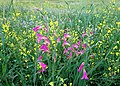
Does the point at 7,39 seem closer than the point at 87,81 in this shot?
No

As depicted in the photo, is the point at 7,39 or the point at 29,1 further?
the point at 29,1

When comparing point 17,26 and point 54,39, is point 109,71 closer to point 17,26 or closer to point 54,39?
point 54,39

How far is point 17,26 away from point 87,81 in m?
1.35

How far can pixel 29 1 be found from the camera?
1243 centimetres

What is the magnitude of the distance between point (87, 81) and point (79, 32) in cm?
107

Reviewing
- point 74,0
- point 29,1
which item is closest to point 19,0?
point 29,1

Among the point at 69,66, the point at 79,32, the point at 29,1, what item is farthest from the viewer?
the point at 29,1

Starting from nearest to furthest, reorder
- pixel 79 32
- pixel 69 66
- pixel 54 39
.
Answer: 1. pixel 69 66
2. pixel 54 39
3. pixel 79 32

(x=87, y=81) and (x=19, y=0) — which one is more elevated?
(x=19, y=0)

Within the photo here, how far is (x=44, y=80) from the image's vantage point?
245cm

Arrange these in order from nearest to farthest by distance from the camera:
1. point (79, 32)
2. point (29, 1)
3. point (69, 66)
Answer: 1. point (69, 66)
2. point (79, 32)
3. point (29, 1)

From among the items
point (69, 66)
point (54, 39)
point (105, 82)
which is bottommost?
point (105, 82)

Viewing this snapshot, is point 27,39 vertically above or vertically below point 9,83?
above

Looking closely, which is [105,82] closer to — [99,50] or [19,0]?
[99,50]
